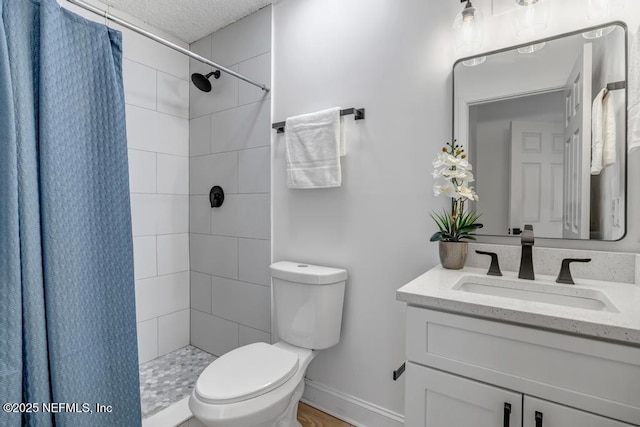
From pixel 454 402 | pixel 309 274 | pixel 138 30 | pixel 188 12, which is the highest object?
pixel 188 12

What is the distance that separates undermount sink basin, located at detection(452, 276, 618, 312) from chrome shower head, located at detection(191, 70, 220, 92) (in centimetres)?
198

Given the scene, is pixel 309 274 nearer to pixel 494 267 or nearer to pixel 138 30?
pixel 494 267

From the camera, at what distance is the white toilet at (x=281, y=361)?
1.13 metres

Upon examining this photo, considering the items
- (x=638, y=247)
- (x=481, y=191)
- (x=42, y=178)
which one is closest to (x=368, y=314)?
(x=481, y=191)

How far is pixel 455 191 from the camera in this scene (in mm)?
1244

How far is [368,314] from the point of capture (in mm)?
1585

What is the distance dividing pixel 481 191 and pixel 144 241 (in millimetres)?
2021

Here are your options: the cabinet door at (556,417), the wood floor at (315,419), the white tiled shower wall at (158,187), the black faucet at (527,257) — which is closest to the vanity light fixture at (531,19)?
the black faucet at (527,257)

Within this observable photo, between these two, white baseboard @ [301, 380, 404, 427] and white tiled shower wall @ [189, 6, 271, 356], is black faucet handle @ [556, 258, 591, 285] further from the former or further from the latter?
white tiled shower wall @ [189, 6, 271, 356]

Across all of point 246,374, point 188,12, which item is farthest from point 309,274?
point 188,12

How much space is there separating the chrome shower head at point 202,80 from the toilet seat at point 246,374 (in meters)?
1.72

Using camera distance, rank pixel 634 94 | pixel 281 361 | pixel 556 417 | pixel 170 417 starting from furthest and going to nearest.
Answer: pixel 170 417 → pixel 281 361 → pixel 634 94 → pixel 556 417

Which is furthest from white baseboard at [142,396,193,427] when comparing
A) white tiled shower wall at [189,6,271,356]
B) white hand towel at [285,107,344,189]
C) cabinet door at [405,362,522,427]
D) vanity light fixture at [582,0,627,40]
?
vanity light fixture at [582,0,627,40]

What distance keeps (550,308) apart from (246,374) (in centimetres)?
108
